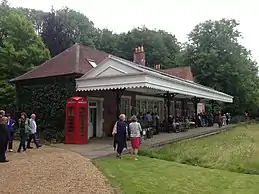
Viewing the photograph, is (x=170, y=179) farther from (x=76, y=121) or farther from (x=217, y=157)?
(x=76, y=121)

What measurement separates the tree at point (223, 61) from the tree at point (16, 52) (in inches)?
835

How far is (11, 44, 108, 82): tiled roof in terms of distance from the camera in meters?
22.2

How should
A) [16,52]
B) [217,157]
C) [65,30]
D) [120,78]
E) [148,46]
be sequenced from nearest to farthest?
1. [217,157]
2. [120,78]
3. [16,52]
4. [65,30]
5. [148,46]

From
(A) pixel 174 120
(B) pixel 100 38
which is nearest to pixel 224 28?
(B) pixel 100 38

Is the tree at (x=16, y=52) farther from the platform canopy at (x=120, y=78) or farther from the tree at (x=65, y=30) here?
the platform canopy at (x=120, y=78)

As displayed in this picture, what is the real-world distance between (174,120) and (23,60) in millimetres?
15539

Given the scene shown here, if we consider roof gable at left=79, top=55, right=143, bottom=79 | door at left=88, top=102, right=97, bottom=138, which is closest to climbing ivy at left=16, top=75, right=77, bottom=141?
Result: roof gable at left=79, top=55, right=143, bottom=79

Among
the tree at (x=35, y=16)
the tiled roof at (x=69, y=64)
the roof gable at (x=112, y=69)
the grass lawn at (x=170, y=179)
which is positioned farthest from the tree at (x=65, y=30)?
the grass lawn at (x=170, y=179)

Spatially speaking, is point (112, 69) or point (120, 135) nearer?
point (120, 135)

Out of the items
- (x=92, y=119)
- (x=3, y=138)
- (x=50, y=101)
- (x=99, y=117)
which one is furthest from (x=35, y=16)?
(x=3, y=138)

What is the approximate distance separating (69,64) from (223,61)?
28.5m

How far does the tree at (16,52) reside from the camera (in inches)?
1288

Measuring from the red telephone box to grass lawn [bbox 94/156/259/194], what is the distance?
6803mm

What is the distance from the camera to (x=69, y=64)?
2317cm
